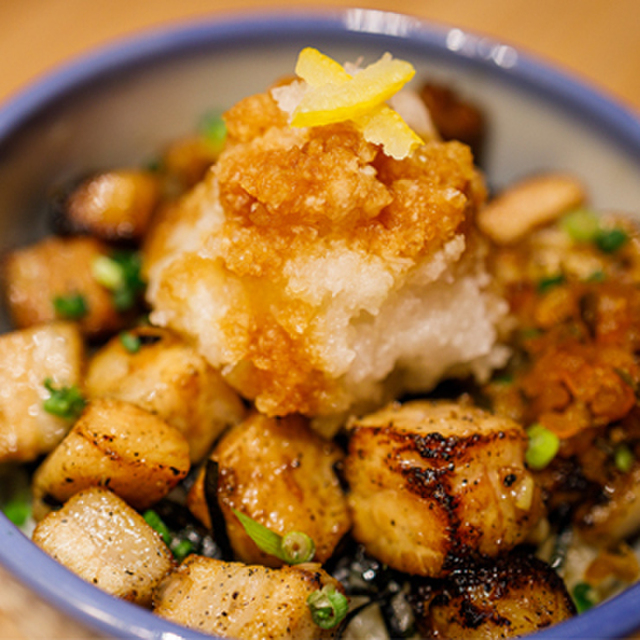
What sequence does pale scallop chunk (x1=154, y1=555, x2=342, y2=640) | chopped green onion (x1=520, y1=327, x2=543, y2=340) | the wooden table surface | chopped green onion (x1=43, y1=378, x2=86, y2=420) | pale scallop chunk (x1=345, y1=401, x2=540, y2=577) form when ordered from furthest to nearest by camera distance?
the wooden table surface → chopped green onion (x1=520, y1=327, x2=543, y2=340) → chopped green onion (x1=43, y1=378, x2=86, y2=420) → pale scallop chunk (x1=345, y1=401, x2=540, y2=577) → pale scallop chunk (x1=154, y1=555, x2=342, y2=640)

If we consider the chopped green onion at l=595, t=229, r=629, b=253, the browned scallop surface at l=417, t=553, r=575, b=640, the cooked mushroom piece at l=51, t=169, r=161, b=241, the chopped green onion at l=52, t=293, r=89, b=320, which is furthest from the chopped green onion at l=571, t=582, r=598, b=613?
the cooked mushroom piece at l=51, t=169, r=161, b=241

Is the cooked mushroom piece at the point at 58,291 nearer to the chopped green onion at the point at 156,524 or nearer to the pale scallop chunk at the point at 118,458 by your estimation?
the pale scallop chunk at the point at 118,458

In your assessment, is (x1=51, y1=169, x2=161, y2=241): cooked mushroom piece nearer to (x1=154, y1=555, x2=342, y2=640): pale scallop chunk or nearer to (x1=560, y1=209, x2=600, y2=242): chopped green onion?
(x1=154, y1=555, x2=342, y2=640): pale scallop chunk

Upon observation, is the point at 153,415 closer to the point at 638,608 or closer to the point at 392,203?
the point at 392,203

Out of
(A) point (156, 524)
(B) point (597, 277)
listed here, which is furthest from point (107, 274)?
(B) point (597, 277)

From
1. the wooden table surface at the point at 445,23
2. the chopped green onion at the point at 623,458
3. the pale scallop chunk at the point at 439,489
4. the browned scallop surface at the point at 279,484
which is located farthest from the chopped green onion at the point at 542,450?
the wooden table surface at the point at 445,23

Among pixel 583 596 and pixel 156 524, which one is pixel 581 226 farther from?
pixel 156 524

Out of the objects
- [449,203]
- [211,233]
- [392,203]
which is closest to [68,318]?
[211,233]
